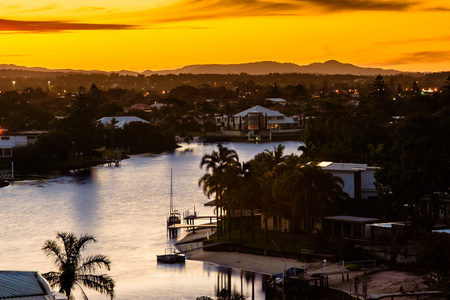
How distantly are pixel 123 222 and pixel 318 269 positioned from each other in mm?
24038

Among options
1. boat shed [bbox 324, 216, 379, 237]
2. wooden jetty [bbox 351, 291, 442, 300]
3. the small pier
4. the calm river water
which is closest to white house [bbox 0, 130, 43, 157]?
the calm river water

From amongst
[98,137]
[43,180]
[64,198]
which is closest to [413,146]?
[64,198]

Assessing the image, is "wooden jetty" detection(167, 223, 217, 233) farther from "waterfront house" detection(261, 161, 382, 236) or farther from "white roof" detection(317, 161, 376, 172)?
"white roof" detection(317, 161, 376, 172)

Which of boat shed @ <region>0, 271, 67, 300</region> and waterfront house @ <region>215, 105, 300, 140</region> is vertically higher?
waterfront house @ <region>215, 105, 300, 140</region>

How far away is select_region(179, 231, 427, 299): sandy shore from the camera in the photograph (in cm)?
3775

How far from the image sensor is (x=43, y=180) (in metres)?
93.7

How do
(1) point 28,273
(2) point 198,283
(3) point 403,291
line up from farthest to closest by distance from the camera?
(2) point 198,283
(3) point 403,291
(1) point 28,273

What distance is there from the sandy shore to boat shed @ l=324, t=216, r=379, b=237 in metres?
4.30

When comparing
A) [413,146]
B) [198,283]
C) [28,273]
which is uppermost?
[413,146]

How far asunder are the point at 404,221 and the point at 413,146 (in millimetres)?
4286

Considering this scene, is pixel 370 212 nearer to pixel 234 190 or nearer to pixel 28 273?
pixel 234 190

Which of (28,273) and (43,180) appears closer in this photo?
(28,273)

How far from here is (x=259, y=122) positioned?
17488 centimetres

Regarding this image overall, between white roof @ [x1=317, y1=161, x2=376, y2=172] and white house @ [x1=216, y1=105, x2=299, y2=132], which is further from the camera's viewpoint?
white house @ [x1=216, y1=105, x2=299, y2=132]
